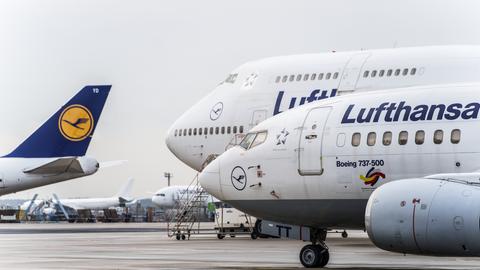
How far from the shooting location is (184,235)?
1657 inches

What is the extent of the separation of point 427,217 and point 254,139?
634 centimetres

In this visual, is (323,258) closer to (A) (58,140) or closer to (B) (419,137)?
(B) (419,137)

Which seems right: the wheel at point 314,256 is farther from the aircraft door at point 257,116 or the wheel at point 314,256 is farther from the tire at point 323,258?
the aircraft door at point 257,116

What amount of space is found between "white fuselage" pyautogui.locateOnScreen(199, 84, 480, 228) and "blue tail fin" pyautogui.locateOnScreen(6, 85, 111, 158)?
3178 cm

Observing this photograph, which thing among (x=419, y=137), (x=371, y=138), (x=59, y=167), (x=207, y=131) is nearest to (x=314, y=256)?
(x=371, y=138)

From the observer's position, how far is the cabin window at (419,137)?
19844 mm

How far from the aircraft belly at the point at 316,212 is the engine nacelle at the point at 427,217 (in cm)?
241

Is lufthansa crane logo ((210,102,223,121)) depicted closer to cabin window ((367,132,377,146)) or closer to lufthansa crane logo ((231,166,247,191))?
lufthansa crane logo ((231,166,247,191))

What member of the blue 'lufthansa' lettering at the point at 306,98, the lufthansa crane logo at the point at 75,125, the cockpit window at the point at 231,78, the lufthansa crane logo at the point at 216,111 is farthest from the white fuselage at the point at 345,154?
the lufthansa crane logo at the point at 75,125

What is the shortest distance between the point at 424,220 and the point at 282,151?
17.1ft

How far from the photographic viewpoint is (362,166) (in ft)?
66.7

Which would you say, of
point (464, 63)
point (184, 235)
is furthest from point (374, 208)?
point (184, 235)

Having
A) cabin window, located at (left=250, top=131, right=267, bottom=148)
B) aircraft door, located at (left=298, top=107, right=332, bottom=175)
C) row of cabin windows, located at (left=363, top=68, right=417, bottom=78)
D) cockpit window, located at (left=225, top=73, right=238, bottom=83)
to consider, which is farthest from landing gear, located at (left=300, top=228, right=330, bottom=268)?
cockpit window, located at (left=225, top=73, right=238, bottom=83)

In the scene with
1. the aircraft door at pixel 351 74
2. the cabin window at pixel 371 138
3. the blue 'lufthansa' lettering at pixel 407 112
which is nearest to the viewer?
the blue 'lufthansa' lettering at pixel 407 112
